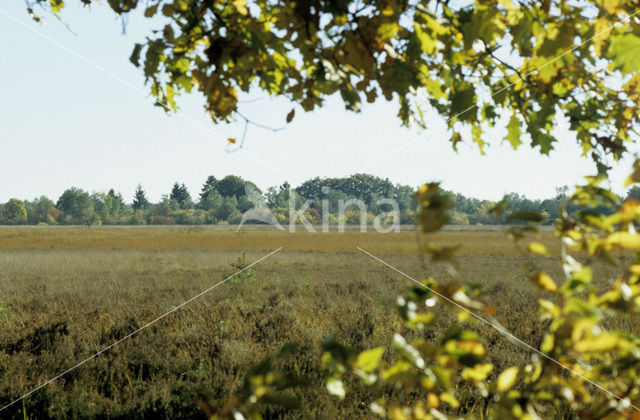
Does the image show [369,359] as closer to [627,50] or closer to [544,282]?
[544,282]

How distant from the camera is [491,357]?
4.91 meters

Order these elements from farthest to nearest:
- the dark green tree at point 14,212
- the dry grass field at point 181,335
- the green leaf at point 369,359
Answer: the dark green tree at point 14,212 < the dry grass field at point 181,335 < the green leaf at point 369,359

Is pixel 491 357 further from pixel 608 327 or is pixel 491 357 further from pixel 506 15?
pixel 506 15

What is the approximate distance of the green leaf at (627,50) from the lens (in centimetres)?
213

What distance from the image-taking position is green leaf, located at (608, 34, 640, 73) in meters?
2.13

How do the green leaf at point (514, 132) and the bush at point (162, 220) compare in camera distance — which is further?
the bush at point (162, 220)

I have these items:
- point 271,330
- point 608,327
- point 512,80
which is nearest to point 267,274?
point 271,330

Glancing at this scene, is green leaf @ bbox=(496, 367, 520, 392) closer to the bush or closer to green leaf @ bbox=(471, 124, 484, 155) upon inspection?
green leaf @ bbox=(471, 124, 484, 155)

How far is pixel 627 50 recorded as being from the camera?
7.02ft

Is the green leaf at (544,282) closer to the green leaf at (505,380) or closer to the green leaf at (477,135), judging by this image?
the green leaf at (505,380)

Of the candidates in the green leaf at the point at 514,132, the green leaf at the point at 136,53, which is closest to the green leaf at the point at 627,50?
the green leaf at the point at 514,132

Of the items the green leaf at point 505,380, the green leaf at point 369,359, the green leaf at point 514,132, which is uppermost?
the green leaf at point 514,132

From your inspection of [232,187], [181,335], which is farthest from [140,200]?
[181,335]

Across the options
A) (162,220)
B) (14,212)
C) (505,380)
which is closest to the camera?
(505,380)
